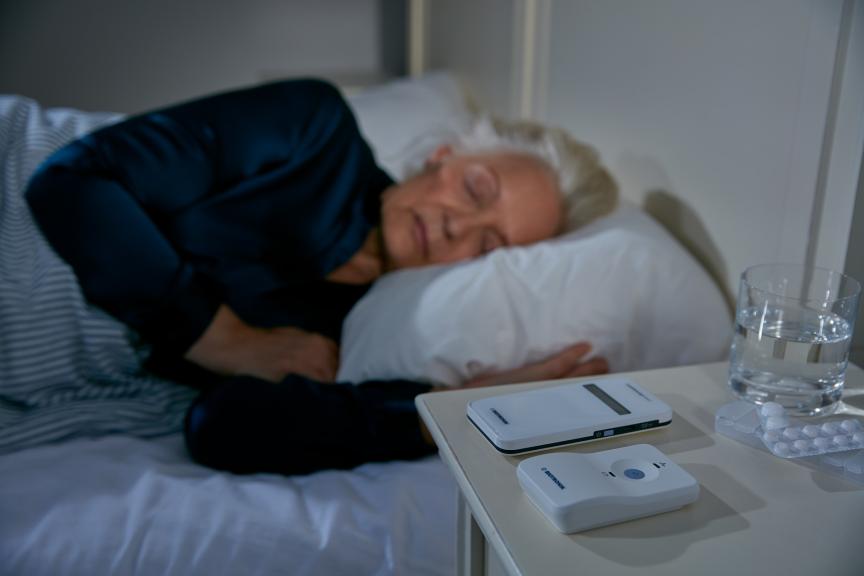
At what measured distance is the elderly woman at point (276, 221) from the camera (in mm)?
1024

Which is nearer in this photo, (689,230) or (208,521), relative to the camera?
(208,521)

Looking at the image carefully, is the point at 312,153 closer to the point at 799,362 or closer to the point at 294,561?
the point at 294,561

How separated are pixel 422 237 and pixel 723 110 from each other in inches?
19.1

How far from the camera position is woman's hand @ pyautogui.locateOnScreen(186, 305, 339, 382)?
106cm

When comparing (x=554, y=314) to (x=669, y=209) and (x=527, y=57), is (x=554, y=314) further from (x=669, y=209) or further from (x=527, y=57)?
(x=527, y=57)

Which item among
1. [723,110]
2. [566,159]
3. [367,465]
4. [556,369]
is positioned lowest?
[367,465]

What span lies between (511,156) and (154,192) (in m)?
0.58

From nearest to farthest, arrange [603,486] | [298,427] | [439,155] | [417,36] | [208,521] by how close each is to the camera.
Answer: [603,486], [208,521], [298,427], [439,155], [417,36]

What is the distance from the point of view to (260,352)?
109 centimetres

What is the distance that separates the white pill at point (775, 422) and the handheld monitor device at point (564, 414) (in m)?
0.07

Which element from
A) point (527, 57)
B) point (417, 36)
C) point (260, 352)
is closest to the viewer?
point (260, 352)

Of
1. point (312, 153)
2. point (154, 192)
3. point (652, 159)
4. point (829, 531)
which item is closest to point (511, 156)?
point (652, 159)

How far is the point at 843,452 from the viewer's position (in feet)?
1.75

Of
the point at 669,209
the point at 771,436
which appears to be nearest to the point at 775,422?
the point at 771,436
